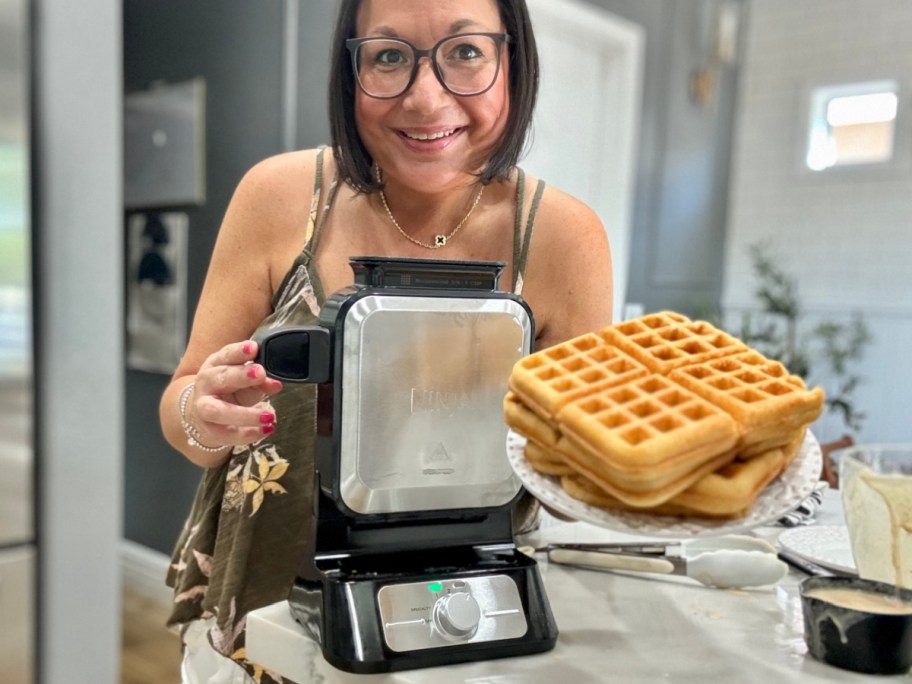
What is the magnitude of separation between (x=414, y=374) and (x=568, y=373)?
0.13 m

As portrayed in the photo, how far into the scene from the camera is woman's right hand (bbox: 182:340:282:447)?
25.9 inches

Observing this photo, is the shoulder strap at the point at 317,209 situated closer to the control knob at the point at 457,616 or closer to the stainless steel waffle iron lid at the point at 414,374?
the stainless steel waffle iron lid at the point at 414,374

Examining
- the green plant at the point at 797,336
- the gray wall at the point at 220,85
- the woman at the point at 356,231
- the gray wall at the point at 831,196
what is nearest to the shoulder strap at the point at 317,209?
the woman at the point at 356,231

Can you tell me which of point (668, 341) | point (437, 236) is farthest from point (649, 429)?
point (437, 236)

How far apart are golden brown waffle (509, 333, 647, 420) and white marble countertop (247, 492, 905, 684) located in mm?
215

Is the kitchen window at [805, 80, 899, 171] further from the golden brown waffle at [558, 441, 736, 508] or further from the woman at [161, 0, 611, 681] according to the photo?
the golden brown waffle at [558, 441, 736, 508]

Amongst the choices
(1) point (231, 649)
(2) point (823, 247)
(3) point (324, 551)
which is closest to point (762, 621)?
(3) point (324, 551)

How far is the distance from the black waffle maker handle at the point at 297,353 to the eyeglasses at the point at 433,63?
34 cm

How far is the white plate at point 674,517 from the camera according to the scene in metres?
0.56

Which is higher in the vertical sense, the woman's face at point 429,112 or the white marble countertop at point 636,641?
the woman's face at point 429,112

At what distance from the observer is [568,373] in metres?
0.65

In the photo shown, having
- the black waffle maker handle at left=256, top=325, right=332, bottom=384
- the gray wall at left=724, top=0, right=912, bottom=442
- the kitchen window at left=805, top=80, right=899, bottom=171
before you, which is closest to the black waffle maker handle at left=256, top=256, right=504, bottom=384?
the black waffle maker handle at left=256, top=325, right=332, bottom=384

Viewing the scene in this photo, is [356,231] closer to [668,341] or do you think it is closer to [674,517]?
[668,341]

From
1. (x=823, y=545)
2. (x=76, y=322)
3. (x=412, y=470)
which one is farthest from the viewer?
(x=76, y=322)
